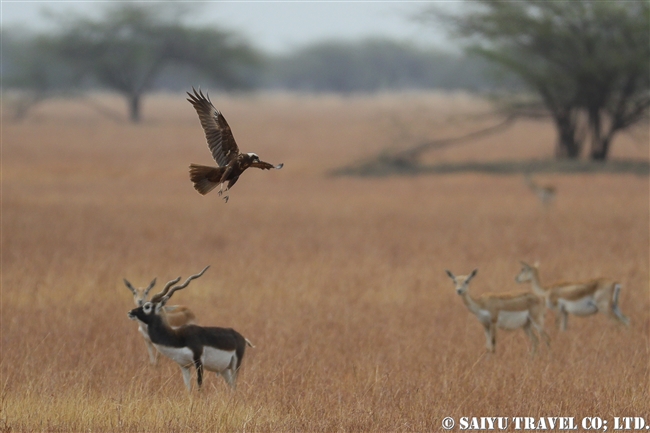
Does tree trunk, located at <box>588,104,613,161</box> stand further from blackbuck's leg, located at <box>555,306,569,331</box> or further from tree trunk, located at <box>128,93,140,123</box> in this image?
tree trunk, located at <box>128,93,140,123</box>

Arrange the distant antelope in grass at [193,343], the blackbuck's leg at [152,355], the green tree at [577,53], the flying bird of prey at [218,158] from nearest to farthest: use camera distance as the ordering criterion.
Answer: the flying bird of prey at [218,158], the distant antelope in grass at [193,343], the blackbuck's leg at [152,355], the green tree at [577,53]

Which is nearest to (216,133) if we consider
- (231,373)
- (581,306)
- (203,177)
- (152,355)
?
(203,177)

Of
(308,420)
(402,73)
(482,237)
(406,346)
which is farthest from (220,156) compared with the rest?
(402,73)

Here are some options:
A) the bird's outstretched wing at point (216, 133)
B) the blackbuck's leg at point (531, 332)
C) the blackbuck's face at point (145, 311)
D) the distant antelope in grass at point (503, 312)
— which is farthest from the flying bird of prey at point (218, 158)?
the blackbuck's leg at point (531, 332)

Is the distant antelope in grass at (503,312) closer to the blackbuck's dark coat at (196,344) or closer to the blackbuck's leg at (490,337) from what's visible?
the blackbuck's leg at (490,337)

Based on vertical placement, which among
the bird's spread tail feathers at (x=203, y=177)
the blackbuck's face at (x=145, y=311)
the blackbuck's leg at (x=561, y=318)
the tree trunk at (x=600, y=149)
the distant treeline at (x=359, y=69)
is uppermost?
the distant treeline at (x=359, y=69)

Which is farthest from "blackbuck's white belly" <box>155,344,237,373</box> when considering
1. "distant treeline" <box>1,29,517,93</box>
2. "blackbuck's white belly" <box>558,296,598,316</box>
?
"distant treeline" <box>1,29,517,93</box>

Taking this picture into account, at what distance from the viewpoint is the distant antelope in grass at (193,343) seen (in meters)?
6.92

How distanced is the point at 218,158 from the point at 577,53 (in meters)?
29.3

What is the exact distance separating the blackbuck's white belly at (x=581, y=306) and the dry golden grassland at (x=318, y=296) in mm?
233

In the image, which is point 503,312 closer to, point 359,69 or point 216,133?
point 216,133

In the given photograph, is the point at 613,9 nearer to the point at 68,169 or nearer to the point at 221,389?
the point at 68,169

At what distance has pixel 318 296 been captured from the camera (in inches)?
Result: 472

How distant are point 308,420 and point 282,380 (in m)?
1.04
